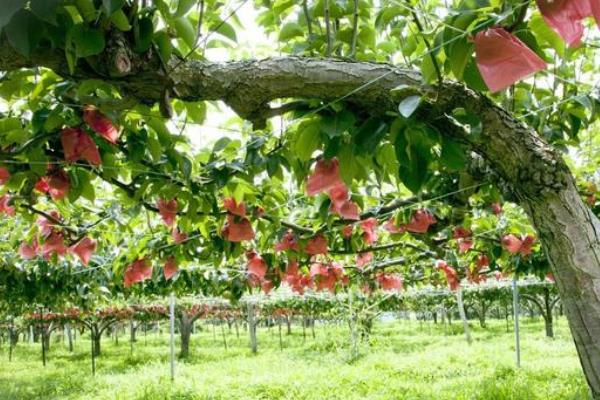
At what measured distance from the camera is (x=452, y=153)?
1004 millimetres

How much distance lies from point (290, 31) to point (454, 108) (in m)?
0.38

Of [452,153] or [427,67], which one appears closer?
[427,67]

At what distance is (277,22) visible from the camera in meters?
1.26

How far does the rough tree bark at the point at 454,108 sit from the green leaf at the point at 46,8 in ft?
0.73

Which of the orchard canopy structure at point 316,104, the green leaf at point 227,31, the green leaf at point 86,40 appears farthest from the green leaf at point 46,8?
the green leaf at point 227,31

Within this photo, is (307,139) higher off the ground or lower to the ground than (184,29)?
lower

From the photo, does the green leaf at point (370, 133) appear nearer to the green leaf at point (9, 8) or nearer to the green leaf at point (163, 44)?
the green leaf at point (163, 44)

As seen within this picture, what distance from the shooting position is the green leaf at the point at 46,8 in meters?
0.56

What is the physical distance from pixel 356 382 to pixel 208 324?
76.8ft

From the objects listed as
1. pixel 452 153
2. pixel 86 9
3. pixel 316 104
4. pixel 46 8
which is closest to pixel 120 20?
pixel 86 9

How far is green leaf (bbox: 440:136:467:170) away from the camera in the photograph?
39.4 inches

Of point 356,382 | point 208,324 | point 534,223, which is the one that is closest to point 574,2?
point 534,223

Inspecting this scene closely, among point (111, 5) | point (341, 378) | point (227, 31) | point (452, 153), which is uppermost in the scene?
point (227, 31)

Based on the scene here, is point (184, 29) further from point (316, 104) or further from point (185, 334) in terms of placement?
point (185, 334)
